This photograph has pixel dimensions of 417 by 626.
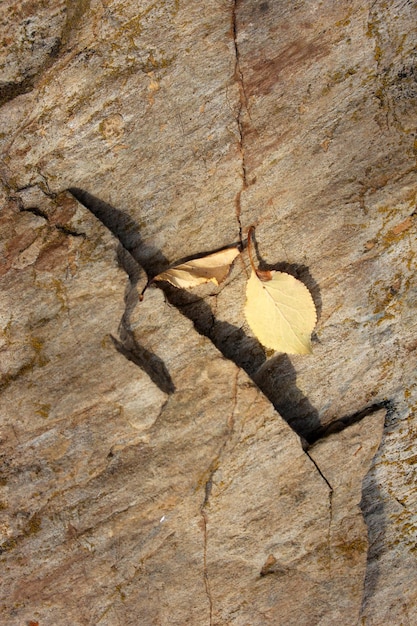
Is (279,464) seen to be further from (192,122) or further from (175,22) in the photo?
(175,22)

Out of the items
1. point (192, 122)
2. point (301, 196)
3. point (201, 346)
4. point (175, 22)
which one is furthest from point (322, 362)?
point (175, 22)

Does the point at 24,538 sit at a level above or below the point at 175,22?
below

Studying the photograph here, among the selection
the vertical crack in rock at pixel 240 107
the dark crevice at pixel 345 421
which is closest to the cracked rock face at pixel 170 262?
the vertical crack in rock at pixel 240 107

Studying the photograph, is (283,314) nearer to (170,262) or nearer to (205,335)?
(205,335)

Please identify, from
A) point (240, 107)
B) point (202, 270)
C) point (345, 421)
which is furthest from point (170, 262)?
point (345, 421)

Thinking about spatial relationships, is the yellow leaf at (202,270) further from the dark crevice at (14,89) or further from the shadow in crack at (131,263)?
the dark crevice at (14,89)

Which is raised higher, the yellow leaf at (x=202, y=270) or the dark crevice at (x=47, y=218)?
the dark crevice at (x=47, y=218)

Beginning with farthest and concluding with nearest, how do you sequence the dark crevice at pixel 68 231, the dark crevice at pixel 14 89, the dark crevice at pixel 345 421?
1. the dark crevice at pixel 345 421
2. the dark crevice at pixel 14 89
3. the dark crevice at pixel 68 231
